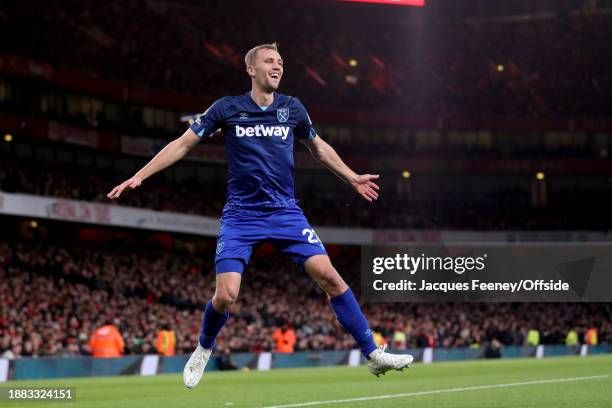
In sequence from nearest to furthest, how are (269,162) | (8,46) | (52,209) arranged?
(269,162)
(52,209)
(8,46)

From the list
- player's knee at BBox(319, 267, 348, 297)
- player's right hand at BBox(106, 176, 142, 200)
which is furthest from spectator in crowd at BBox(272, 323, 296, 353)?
player's right hand at BBox(106, 176, 142, 200)

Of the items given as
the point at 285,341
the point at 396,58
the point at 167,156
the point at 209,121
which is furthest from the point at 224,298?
the point at 396,58

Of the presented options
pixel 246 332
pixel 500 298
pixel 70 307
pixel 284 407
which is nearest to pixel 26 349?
pixel 70 307

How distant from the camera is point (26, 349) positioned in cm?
2694

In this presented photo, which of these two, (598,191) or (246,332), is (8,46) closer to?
(246,332)

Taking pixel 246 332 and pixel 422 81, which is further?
pixel 422 81

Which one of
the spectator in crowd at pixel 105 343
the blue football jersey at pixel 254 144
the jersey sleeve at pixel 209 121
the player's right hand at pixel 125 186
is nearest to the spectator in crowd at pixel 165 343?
the spectator in crowd at pixel 105 343

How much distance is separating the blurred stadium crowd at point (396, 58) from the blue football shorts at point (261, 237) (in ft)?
153

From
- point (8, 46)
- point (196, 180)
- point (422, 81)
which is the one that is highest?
point (422, 81)

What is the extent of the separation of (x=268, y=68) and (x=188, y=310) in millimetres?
31767

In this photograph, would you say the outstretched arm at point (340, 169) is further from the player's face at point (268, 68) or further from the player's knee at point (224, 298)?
the player's knee at point (224, 298)

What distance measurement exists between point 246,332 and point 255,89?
27.1 m

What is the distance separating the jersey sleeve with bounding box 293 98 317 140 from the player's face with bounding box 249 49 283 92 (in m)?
0.35

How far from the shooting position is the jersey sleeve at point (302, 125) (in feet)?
29.5
